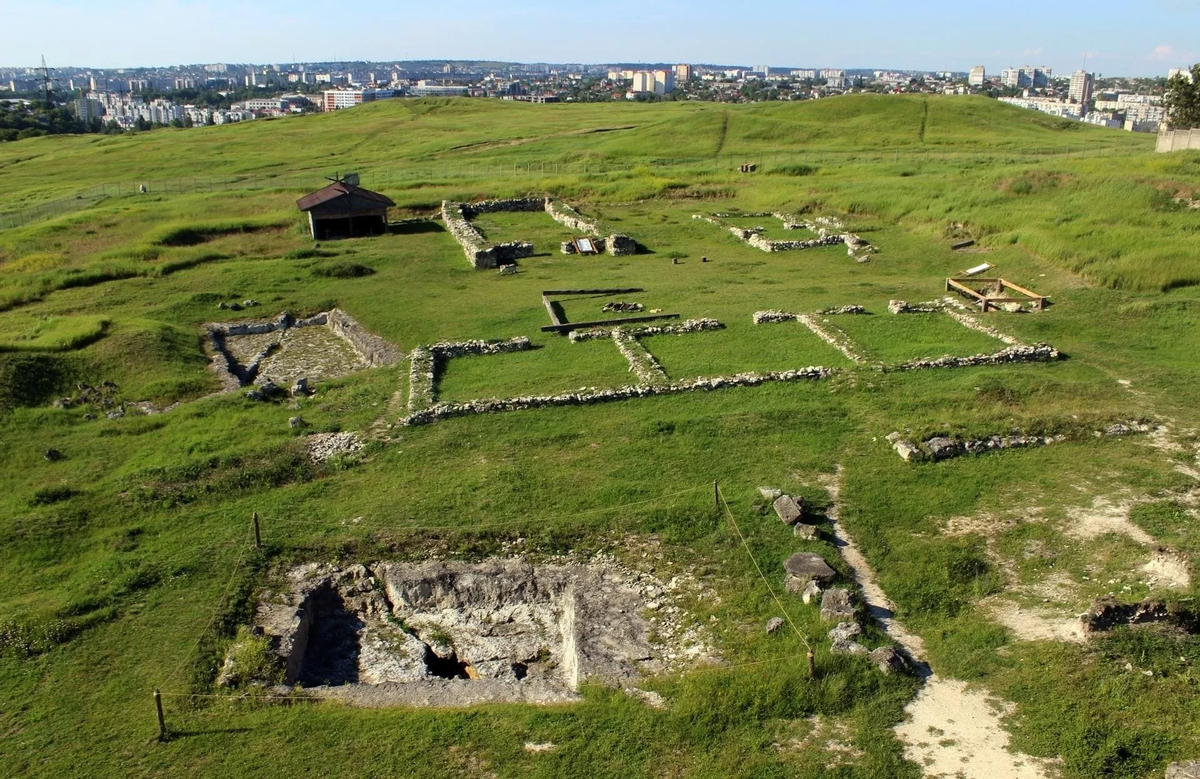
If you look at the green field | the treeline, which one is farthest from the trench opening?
the treeline

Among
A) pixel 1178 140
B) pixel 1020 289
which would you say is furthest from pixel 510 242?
pixel 1178 140

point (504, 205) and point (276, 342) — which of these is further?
point (504, 205)

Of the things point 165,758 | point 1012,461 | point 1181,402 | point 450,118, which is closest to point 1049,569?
point 1012,461

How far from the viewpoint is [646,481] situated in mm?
17344

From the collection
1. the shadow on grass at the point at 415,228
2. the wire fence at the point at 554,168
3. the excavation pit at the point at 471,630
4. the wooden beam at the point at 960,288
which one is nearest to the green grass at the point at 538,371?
the excavation pit at the point at 471,630

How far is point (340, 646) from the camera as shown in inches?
553

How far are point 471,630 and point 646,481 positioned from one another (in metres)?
4.70

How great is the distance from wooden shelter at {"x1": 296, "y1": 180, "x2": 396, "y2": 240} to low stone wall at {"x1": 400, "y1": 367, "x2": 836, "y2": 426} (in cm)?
2463

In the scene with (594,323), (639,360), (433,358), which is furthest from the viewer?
(594,323)

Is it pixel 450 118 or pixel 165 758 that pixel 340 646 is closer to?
pixel 165 758

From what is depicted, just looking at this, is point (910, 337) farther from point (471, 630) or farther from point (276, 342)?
point (276, 342)

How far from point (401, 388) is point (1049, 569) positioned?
1526 centimetres

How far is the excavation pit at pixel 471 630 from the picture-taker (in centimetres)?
1227

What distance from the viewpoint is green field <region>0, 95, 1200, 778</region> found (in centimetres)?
1109
